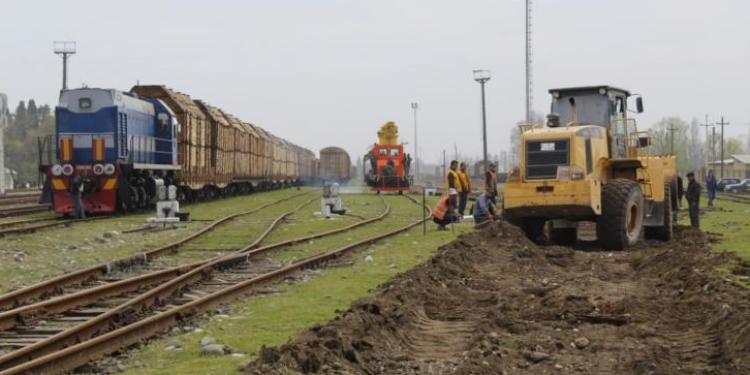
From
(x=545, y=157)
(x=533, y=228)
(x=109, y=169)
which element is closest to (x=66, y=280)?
(x=545, y=157)

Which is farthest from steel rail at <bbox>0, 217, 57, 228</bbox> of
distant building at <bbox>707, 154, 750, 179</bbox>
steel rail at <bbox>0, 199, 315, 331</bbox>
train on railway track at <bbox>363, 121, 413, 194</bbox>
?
distant building at <bbox>707, 154, 750, 179</bbox>

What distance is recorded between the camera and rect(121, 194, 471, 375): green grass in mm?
7215

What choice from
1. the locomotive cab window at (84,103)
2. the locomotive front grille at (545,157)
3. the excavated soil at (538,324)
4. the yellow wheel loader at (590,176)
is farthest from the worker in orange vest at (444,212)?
the locomotive cab window at (84,103)

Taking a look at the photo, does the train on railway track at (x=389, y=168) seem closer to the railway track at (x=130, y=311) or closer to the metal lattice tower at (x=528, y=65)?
the metal lattice tower at (x=528, y=65)

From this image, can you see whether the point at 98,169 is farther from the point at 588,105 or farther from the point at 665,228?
the point at 665,228

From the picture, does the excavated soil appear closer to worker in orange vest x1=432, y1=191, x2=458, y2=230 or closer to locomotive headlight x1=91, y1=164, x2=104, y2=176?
worker in orange vest x1=432, y1=191, x2=458, y2=230

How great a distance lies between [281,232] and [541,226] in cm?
647

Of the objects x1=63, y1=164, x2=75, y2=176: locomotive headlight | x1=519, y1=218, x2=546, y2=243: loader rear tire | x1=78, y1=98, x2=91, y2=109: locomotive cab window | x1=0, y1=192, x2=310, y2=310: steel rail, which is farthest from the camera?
x1=78, y1=98, x2=91, y2=109: locomotive cab window

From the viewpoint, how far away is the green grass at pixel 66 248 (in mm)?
13488

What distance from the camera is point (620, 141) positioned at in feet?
60.1

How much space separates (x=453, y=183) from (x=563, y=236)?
13.4ft

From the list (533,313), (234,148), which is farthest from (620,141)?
(234,148)

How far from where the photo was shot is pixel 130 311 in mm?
9523

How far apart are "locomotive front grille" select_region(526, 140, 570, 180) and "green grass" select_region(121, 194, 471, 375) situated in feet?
8.07
